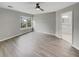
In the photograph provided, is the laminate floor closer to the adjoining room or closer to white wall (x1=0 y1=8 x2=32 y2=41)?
the adjoining room

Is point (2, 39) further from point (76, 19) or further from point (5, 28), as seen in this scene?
point (76, 19)

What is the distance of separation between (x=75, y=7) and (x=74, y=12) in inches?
9.5

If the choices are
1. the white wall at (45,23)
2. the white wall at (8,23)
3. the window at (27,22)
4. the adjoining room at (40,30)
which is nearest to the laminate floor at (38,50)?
the adjoining room at (40,30)

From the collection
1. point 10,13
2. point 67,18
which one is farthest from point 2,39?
point 67,18

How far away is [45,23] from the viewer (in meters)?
8.98

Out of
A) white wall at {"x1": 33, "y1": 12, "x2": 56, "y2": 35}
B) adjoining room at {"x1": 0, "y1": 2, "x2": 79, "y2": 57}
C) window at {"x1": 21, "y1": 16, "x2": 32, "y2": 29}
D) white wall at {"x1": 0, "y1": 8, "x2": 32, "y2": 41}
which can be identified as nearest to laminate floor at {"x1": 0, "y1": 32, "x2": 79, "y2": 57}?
adjoining room at {"x1": 0, "y1": 2, "x2": 79, "y2": 57}

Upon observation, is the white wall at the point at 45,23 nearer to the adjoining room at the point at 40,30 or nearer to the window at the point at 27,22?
the adjoining room at the point at 40,30

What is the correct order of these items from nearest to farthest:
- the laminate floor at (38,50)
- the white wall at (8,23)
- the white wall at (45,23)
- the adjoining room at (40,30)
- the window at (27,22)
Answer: the laminate floor at (38,50) < the adjoining room at (40,30) < the white wall at (8,23) < the white wall at (45,23) < the window at (27,22)

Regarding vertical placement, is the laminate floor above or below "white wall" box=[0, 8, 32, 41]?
below

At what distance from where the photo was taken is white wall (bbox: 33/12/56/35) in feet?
25.8

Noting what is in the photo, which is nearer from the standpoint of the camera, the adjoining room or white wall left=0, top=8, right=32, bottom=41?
the adjoining room

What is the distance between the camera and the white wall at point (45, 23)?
7851 millimetres

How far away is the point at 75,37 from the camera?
418 cm

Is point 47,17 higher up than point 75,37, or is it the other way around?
point 47,17
